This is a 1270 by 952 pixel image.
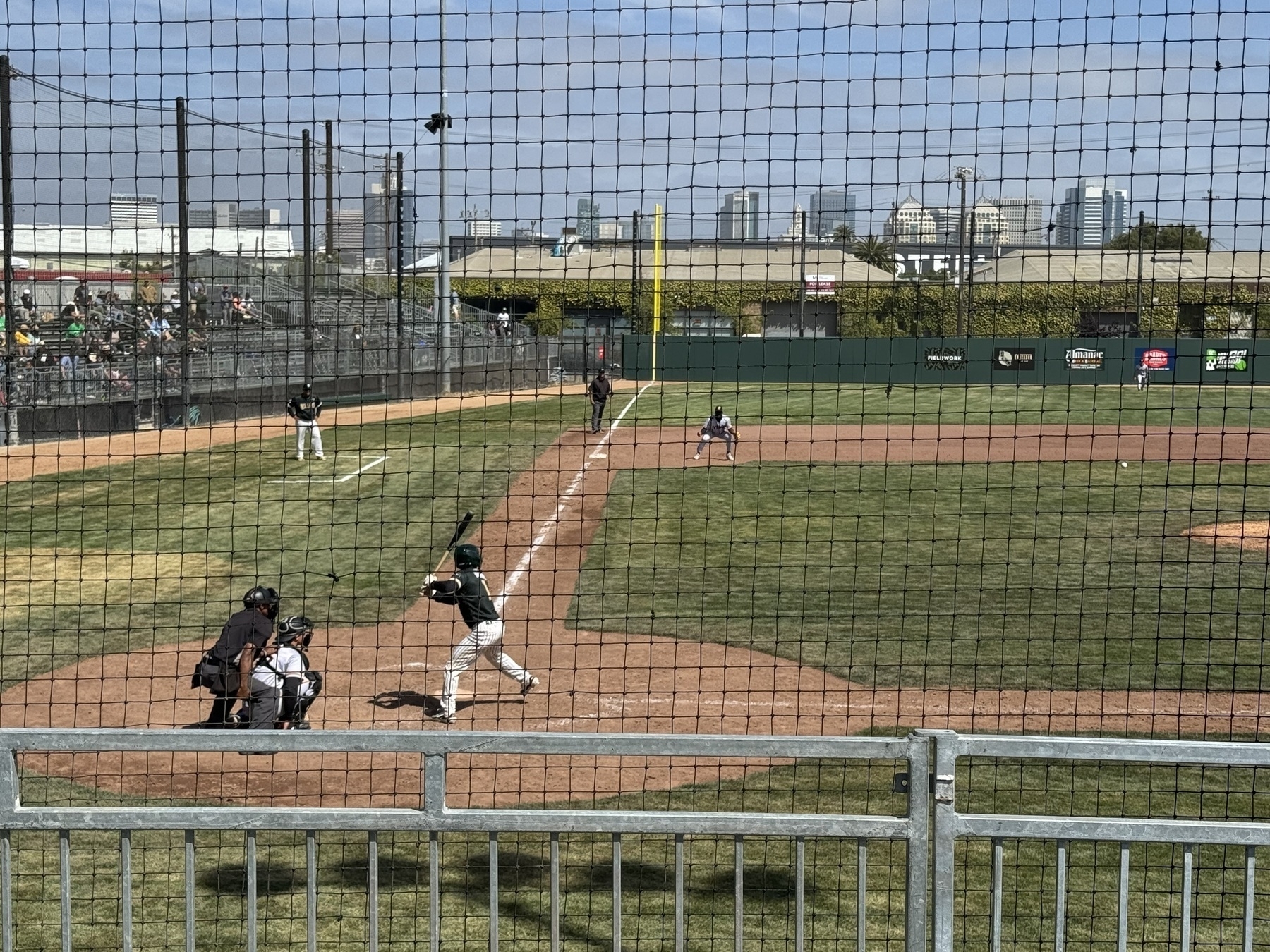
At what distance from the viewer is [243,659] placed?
9.32 metres

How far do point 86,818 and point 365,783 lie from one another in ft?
14.5

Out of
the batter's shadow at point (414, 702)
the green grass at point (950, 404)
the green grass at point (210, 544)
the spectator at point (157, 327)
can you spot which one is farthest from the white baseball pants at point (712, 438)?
the batter's shadow at point (414, 702)

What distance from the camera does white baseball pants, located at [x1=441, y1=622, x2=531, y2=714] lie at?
10.3 metres

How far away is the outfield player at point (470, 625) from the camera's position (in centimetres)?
1036

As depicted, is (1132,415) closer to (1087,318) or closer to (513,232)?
(1087,318)

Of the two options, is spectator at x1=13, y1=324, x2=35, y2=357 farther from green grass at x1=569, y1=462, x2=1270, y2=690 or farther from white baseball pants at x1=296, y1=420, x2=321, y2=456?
green grass at x1=569, y1=462, x2=1270, y2=690

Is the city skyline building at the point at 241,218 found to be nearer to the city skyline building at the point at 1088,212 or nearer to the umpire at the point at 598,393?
the city skyline building at the point at 1088,212

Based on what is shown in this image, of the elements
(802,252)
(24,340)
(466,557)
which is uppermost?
(802,252)

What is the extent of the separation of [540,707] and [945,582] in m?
6.31

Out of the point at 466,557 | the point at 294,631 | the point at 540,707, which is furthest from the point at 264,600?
the point at 540,707

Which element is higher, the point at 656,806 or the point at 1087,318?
the point at 1087,318

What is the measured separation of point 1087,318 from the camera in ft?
103

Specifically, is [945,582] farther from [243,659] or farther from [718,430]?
[718,430]

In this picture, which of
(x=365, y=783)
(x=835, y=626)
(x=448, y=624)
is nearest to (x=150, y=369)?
(x=448, y=624)
